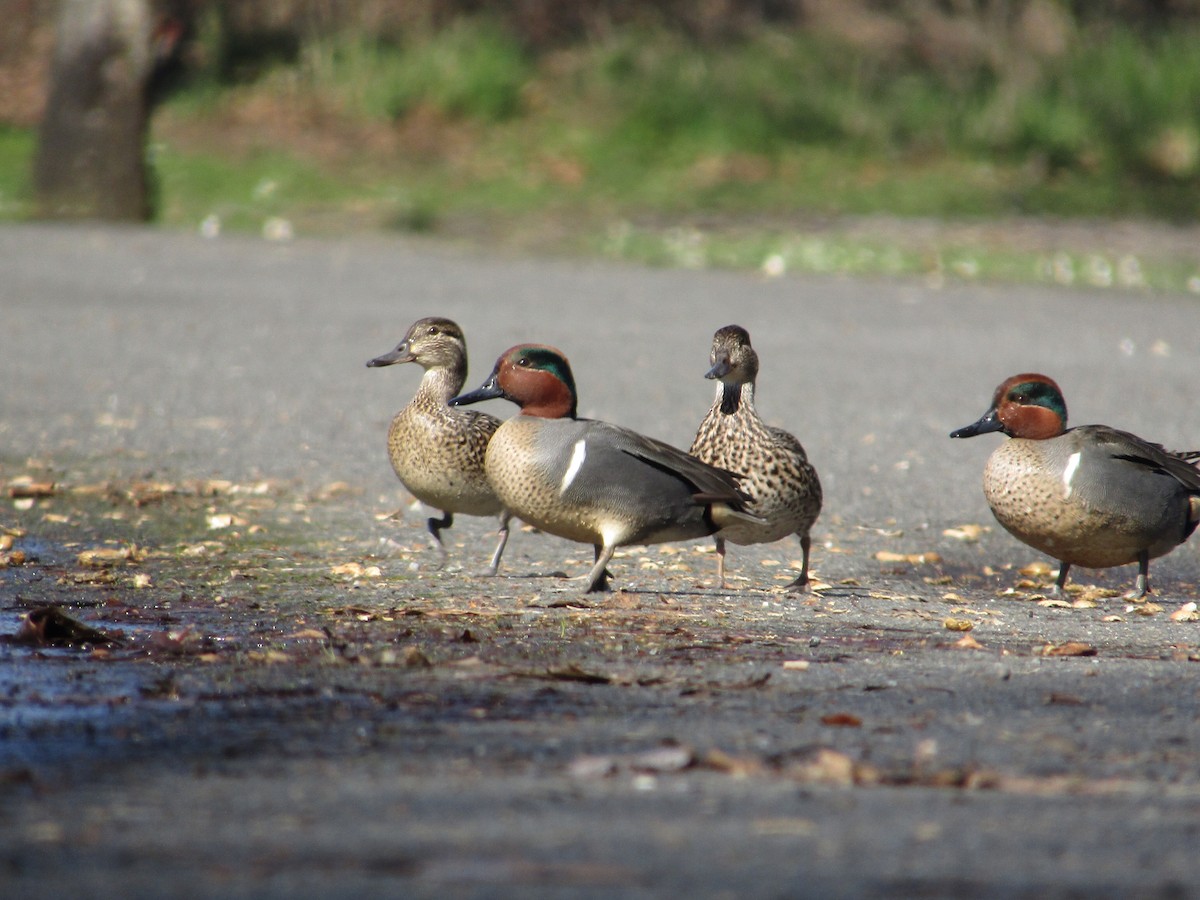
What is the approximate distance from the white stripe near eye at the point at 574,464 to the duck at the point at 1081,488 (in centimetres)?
152

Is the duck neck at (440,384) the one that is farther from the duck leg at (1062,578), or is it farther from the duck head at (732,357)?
the duck leg at (1062,578)

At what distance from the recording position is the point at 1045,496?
21.0ft

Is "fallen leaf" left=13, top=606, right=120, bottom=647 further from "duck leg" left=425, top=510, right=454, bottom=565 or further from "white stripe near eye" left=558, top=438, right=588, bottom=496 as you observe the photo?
"duck leg" left=425, top=510, right=454, bottom=565

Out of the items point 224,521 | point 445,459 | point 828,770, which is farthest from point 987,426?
point 828,770

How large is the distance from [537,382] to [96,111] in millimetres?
13880

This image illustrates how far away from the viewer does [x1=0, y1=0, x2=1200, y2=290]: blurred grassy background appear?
1930 centimetres

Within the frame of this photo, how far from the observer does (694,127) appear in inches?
887

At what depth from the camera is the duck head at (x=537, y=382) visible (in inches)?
246

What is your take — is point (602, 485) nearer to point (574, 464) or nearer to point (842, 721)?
point (574, 464)

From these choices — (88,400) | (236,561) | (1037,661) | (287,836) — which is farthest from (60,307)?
(287,836)

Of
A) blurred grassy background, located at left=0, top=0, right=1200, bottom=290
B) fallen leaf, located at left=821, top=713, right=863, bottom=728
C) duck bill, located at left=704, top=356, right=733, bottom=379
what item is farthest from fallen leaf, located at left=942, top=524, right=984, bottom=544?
blurred grassy background, located at left=0, top=0, right=1200, bottom=290

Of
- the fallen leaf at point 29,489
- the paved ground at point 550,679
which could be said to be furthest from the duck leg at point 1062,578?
the fallen leaf at point 29,489

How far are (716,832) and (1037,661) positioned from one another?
197 cm

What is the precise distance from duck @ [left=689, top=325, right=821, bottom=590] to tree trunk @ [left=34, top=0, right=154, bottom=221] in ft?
44.3
